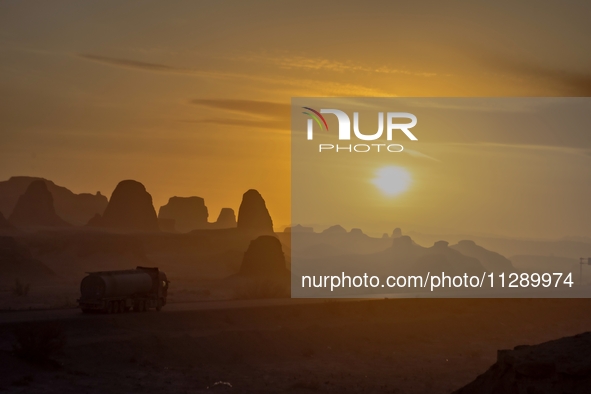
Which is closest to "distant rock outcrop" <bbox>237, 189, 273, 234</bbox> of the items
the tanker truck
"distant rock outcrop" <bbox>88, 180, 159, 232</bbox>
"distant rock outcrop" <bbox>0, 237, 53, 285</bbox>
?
"distant rock outcrop" <bbox>88, 180, 159, 232</bbox>

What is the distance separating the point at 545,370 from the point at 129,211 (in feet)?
589

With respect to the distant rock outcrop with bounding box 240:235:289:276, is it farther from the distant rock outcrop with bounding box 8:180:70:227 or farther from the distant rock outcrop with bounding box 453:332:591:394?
the distant rock outcrop with bounding box 8:180:70:227

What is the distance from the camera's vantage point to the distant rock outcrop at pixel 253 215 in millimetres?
191000

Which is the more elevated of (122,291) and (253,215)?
(253,215)

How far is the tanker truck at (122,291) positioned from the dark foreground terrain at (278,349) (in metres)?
2.59

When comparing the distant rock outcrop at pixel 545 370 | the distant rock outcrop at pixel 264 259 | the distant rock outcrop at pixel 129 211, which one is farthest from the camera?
the distant rock outcrop at pixel 129 211

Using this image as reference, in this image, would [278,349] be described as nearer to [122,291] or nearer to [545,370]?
[122,291]

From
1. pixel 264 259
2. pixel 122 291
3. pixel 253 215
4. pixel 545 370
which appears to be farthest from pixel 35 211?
pixel 545 370

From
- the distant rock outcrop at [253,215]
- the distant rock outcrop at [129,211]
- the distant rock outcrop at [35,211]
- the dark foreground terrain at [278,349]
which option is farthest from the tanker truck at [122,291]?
the distant rock outcrop at [35,211]

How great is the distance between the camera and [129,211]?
19325 cm

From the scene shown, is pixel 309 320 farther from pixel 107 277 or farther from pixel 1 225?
→ pixel 1 225

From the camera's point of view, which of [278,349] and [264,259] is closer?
[278,349]

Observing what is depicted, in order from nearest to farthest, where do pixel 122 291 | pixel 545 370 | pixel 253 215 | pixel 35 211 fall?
pixel 545 370 → pixel 122 291 → pixel 253 215 → pixel 35 211

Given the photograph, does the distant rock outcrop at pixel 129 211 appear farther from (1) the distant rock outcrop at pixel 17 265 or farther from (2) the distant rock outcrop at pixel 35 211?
(1) the distant rock outcrop at pixel 17 265
